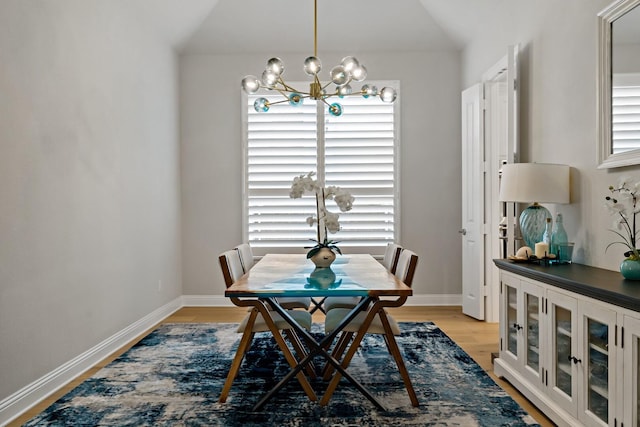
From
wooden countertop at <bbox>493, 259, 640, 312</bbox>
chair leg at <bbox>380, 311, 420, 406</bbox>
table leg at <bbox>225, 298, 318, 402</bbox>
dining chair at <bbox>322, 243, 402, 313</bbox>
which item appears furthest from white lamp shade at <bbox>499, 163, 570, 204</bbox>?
table leg at <bbox>225, 298, 318, 402</bbox>

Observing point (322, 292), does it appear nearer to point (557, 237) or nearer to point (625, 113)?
point (557, 237)

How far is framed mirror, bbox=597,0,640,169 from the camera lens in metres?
2.57

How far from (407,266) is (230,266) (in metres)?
1.12

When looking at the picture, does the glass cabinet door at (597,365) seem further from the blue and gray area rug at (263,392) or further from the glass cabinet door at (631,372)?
the blue and gray area rug at (263,392)

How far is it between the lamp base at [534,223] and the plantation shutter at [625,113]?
2.30ft

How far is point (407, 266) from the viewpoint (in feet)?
10.1

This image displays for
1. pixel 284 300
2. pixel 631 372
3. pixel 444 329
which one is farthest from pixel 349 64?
pixel 444 329

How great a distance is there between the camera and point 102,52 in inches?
151

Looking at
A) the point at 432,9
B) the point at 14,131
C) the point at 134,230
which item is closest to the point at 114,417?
the point at 14,131

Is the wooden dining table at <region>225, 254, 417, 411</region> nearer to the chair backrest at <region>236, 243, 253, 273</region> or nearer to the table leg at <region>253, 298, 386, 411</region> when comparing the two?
the table leg at <region>253, 298, 386, 411</region>

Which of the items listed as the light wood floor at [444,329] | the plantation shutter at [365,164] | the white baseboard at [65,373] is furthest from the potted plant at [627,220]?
the white baseboard at [65,373]

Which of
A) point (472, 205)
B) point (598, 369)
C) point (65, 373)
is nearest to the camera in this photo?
point (598, 369)

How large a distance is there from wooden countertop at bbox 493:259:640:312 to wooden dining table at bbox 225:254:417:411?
760 mm

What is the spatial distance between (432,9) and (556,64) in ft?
7.67
